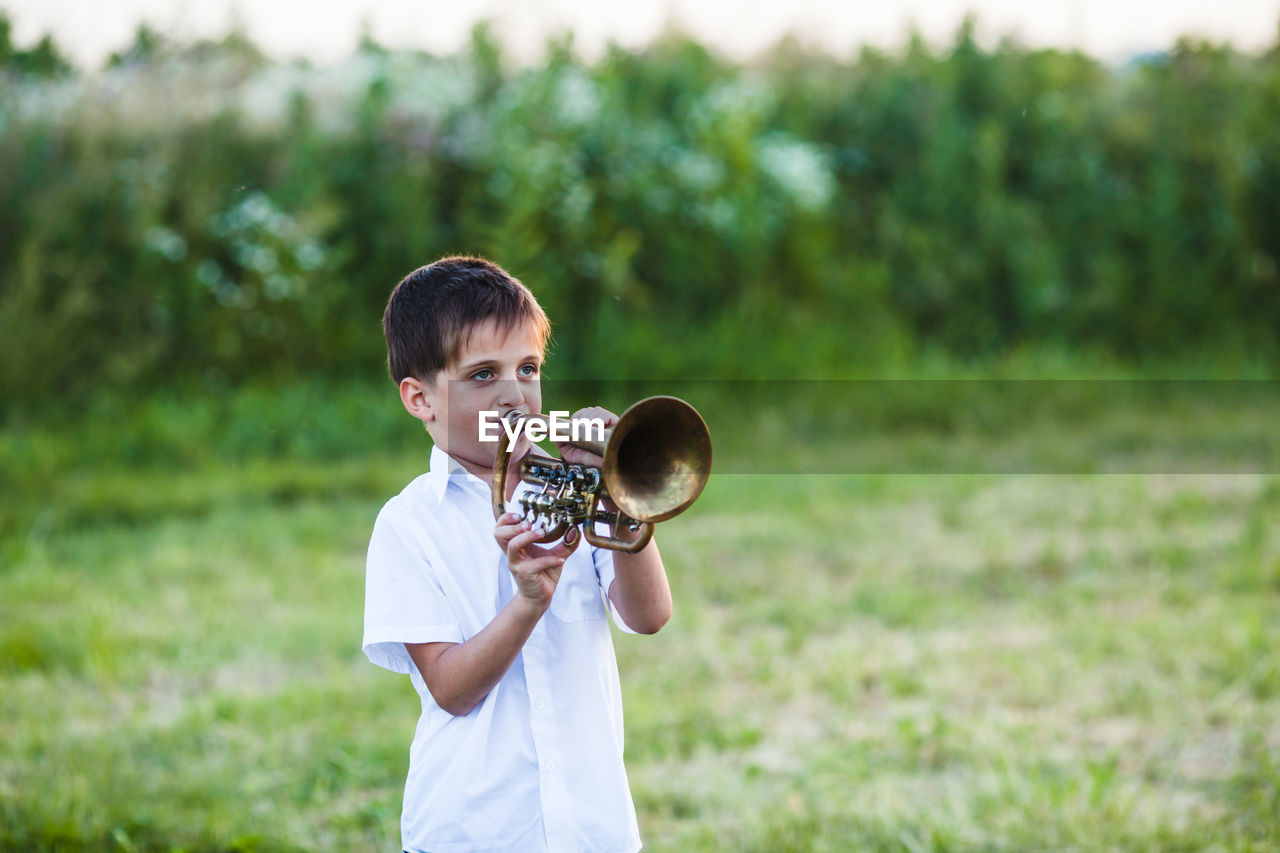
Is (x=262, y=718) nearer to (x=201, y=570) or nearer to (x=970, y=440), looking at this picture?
(x=201, y=570)

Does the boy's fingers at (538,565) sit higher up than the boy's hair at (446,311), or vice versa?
the boy's hair at (446,311)

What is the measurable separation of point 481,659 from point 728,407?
6.21 metres

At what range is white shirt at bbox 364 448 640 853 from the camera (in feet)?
6.34

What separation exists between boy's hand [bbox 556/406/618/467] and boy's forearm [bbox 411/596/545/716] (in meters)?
0.22

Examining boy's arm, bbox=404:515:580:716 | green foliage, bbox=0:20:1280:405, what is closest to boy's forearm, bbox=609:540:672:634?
boy's arm, bbox=404:515:580:716

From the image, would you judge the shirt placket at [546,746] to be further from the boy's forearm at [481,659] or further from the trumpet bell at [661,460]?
the trumpet bell at [661,460]

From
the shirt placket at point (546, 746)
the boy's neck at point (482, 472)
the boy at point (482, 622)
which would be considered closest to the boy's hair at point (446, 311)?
the boy at point (482, 622)

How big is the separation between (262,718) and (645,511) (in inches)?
107

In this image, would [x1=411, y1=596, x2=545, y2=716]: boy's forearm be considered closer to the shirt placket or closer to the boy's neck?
the shirt placket

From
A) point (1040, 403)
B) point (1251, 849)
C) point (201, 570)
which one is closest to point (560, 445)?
point (1251, 849)

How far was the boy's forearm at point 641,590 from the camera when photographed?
6.41 ft

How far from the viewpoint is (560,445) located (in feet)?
5.98

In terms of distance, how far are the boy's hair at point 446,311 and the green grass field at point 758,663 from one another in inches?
67.9

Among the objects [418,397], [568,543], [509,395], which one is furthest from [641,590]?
[418,397]
